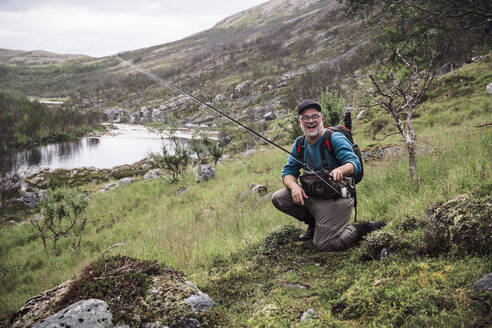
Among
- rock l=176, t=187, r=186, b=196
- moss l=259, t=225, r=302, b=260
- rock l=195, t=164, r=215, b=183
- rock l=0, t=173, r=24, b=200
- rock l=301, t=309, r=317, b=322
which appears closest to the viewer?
rock l=301, t=309, r=317, b=322

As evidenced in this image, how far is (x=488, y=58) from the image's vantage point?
869 inches

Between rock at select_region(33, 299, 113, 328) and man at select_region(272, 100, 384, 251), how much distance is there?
2744 mm

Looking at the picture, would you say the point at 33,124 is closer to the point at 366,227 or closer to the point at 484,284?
the point at 366,227

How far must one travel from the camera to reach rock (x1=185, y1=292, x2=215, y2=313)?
2.56 m

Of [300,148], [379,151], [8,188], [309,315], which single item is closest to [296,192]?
[300,148]

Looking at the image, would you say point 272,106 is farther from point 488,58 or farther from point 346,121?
point 346,121

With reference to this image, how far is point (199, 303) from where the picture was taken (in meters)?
2.64

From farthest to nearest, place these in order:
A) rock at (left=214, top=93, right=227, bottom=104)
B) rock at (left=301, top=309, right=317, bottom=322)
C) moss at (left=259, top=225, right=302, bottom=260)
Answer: rock at (left=214, top=93, right=227, bottom=104) < moss at (left=259, top=225, right=302, bottom=260) < rock at (left=301, top=309, right=317, bottom=322)

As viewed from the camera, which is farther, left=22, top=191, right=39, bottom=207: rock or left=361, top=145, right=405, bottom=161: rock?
left=22, top=191, right=39, bottom=207: rock

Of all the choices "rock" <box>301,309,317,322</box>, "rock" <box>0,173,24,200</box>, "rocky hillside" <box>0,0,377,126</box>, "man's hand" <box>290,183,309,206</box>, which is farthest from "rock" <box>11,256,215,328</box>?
"rocky hillside" <box>0,0,377,126</box>

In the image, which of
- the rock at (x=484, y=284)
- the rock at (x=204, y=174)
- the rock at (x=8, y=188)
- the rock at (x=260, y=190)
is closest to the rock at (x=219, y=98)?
the rock at (x=8, y=188)

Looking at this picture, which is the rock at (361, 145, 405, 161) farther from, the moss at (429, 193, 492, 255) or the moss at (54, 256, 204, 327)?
the moss at (54, 256, 204, 327)

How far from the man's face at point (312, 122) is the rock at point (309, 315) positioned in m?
2.47

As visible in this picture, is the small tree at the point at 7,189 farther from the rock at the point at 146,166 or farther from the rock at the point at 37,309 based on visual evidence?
the rock at the point at 37,309
